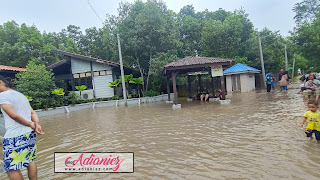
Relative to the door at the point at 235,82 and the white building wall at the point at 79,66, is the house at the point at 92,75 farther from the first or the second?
the door at the point at 235,82

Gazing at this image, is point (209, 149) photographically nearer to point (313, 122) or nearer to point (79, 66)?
point (313, 122)

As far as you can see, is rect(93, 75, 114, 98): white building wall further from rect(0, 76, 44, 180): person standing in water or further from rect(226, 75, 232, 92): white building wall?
rect(0, 76, 44, 180): person standing in water

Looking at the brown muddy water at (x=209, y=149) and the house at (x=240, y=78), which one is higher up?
the house at (x=240, y=78)

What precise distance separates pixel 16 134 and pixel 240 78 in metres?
23.0

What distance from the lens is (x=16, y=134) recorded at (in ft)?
8.66

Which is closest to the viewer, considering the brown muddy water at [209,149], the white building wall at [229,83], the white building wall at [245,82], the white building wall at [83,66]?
the brown muddy water at [209,149]

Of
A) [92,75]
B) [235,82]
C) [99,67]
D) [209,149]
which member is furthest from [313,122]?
[235,82]

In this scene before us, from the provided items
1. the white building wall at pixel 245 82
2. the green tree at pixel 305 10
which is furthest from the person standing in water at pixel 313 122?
the green tree at pixel 305 10

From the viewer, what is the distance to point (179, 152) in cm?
450

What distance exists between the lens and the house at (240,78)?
73.1 feet

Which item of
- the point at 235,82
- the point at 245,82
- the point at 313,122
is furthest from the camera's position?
the point at 235,82

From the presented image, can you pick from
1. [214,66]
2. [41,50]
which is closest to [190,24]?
[214,66]

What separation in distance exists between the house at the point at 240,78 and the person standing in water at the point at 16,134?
22.0 metres

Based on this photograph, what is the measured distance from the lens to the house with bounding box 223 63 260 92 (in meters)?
22.3
